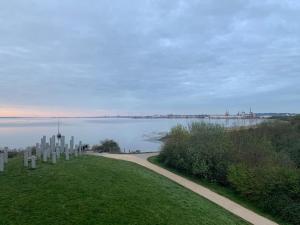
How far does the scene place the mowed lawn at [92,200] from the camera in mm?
11555

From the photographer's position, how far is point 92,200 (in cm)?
1288

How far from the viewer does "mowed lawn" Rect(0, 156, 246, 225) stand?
11.6 meters

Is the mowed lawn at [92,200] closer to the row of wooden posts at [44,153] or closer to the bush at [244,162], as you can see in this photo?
the row of wooden posts at [44,153]

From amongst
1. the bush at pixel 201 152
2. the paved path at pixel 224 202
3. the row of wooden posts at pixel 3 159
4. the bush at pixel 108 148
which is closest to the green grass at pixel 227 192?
the bush at pixel 201 152

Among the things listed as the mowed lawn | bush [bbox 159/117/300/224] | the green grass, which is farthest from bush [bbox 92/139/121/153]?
the mowed lawn

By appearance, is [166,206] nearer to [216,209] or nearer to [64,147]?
[216,209]

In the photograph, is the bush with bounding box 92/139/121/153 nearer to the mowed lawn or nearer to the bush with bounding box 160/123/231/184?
the bush with bounding box 160/123/231/184

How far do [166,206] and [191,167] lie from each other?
1093 centimetres

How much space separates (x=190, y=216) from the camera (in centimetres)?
1327

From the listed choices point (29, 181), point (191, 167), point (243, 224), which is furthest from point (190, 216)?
point (191, 167)

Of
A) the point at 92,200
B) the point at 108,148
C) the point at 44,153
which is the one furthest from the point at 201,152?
the point at 108,148

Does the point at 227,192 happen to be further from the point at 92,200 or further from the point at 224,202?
the point at 92,200

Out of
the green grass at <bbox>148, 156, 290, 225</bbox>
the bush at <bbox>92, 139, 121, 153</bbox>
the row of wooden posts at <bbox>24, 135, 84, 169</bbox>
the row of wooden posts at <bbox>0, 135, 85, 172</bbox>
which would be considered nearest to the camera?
the row of wooden posts at <bbox>0, 135, 85, 172</bbox>

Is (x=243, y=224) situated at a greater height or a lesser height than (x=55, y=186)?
lesser
